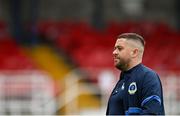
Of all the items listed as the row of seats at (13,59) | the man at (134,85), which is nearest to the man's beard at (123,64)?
the man at (134,85)

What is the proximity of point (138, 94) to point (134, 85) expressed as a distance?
0.09 m

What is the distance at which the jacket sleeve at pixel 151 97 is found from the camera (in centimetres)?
575

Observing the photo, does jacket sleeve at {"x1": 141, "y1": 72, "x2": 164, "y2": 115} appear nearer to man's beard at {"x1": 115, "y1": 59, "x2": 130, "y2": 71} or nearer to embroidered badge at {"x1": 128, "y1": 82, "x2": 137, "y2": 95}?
embroidered badge at {"x1": 128, "y1": 82, "x2": 137, "y2": 95}

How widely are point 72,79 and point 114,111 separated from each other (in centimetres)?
946

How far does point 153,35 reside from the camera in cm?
1997

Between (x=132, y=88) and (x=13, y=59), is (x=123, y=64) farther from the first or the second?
(x=13, y=59)

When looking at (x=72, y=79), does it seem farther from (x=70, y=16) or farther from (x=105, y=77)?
(x=70, y=16)

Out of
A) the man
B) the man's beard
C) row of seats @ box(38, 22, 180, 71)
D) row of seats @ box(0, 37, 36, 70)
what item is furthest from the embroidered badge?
row of seats @ box(0, 37, 36, 70)

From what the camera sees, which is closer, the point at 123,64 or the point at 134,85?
the point at 134,85

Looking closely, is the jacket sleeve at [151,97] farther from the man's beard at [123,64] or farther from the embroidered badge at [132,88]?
the man's beard at [123,64]

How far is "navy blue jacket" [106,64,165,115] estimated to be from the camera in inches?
227

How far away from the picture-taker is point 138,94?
19.3 ft

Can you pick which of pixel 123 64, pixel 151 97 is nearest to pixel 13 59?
pixel 123 64

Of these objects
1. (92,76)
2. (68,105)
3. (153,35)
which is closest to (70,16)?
(153,35)
